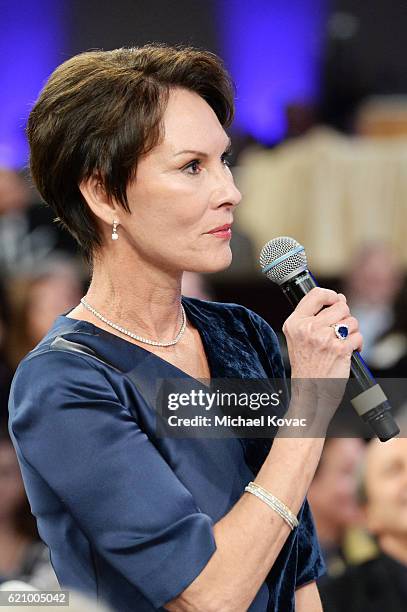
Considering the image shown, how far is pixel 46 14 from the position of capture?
3656 millimetres

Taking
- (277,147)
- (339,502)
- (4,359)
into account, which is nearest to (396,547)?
(339,502)

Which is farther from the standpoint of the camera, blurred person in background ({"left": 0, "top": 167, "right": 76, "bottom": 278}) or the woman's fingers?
blurred person in background ({"left": 0, "top": 167, "right": 76, "bottom": 278})

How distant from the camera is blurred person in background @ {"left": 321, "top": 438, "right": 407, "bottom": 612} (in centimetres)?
195

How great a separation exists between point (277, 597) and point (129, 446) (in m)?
0.26

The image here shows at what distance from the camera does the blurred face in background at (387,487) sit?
1953 mm

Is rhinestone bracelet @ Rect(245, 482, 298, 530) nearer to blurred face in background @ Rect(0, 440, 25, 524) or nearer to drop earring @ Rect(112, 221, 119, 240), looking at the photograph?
drop earring @ Rect(112, 221, 119, 240)

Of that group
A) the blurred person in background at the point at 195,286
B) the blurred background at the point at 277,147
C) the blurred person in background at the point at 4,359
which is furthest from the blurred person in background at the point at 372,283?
the blurred person in background at the point at 4,359

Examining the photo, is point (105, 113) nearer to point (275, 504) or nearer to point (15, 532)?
point (275, 504)

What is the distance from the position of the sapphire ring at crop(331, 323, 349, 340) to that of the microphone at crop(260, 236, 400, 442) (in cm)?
3

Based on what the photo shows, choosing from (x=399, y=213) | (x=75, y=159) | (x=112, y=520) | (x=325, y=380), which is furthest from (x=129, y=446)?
(x=399, y=213)

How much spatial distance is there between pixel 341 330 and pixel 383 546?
1.09 metres

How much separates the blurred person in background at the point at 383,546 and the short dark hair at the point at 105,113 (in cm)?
102

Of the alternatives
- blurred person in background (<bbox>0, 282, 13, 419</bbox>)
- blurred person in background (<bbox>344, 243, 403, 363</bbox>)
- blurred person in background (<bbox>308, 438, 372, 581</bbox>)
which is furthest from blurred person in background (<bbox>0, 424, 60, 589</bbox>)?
blurred person in background (<bbox>344, 243, 403, 363</bbox>)

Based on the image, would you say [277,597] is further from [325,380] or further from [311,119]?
[311,119]
